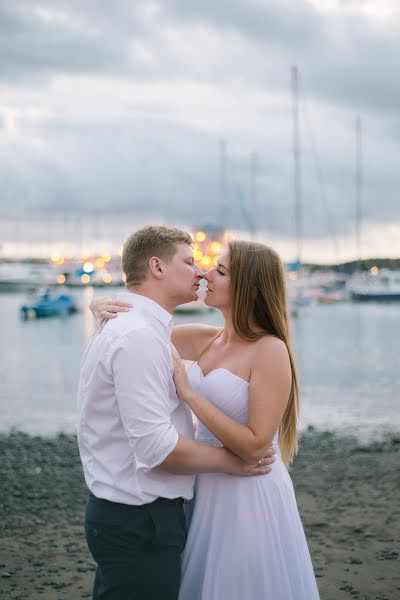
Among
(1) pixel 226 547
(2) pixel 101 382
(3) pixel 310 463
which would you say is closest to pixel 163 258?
(2) pixel 101 382

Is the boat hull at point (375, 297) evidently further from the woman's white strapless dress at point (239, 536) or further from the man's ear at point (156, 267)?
the man's ear at point (156, 267)

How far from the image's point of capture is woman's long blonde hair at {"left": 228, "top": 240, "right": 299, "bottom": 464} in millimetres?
3334

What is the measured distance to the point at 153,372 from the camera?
268 centimetres

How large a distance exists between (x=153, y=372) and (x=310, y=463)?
764 cm

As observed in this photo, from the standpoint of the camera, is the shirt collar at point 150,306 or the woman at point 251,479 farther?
the woman at point 251,479

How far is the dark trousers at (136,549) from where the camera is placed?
2803 mm

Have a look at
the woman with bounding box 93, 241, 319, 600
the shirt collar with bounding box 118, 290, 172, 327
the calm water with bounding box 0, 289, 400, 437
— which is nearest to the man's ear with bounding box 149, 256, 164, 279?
the shirt collar with bounding box 118, 290, 172, 327

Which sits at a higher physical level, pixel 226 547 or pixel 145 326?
pixel 145 326

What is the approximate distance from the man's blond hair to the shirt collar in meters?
0.08

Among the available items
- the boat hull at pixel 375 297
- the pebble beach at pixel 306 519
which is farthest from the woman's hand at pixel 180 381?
the boat hull at pixel 375 297

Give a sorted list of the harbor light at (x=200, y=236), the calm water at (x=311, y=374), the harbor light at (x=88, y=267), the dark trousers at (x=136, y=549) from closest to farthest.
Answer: the dark trousers at (x=136, y=549)
the calm water at (x=311, y=374)
the harbor light at (x=200, y=236)
the harbor light at (x=88, y=267)

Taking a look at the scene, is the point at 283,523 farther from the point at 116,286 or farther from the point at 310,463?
the point at 116,286

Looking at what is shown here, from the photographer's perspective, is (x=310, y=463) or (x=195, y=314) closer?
(x=310, y=463)

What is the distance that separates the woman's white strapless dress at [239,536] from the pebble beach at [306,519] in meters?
2.41
